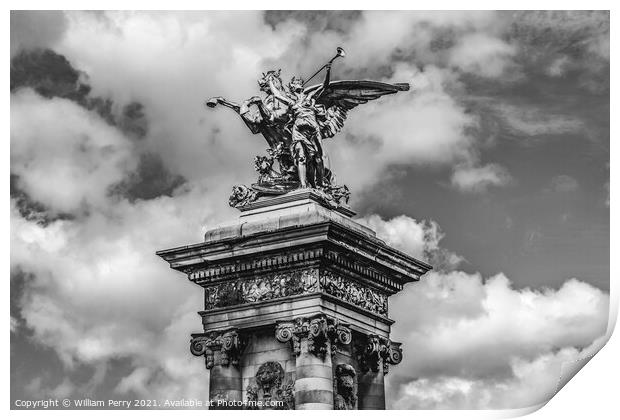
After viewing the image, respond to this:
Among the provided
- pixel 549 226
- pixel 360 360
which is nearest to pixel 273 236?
pixel 360 360

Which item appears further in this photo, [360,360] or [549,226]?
[360,360]

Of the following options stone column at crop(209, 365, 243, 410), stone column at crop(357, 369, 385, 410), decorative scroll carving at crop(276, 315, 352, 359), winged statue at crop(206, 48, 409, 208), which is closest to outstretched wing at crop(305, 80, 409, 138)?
winged statue at crop(206, 48, 409, 208)

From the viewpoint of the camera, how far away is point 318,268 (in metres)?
26.8

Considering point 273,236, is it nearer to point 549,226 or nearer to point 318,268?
point 318,268

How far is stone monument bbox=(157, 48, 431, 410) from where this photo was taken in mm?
26656

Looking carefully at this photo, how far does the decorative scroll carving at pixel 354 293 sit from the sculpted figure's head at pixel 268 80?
413 centimetres

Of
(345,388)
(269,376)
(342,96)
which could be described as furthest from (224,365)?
(342,96)

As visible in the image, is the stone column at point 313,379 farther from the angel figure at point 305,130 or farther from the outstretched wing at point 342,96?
the outstretched wing at point 342,96

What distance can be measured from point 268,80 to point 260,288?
4.21 m

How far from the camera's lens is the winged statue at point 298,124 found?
28.4 m

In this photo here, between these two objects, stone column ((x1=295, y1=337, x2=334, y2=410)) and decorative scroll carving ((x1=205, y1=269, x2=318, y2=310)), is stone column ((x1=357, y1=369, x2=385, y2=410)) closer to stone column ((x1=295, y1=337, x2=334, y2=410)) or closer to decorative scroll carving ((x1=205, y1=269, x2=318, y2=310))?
stone column ((x1=295, y1=337, x2=334, y2=410))

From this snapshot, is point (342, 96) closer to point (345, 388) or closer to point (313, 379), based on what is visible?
point (345, 388)

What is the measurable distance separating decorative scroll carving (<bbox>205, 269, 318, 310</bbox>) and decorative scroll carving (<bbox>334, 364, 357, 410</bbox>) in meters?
1.56

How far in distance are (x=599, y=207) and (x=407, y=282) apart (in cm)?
492
